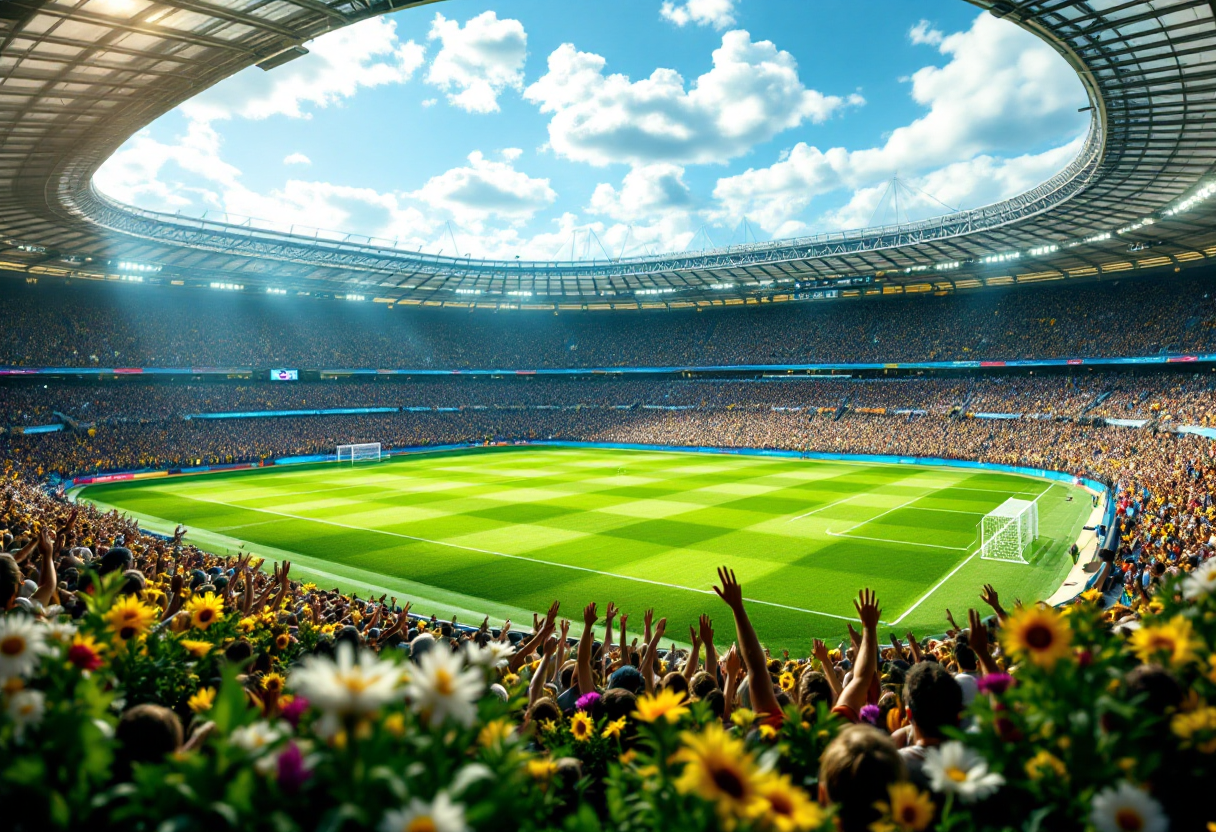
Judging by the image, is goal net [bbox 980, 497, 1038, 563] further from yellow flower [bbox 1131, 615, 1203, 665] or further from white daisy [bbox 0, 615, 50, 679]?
white daisy [bbox 0, 615, 50, 679]

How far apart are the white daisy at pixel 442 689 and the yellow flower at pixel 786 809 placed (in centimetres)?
105

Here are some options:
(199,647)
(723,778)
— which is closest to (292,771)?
(723,778)

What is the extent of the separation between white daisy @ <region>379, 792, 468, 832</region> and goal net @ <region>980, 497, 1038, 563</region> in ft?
89.1

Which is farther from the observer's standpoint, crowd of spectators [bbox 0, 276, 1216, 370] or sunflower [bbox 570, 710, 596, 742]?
Result: crowd of spectators [bbox 0, 276, 1216, 370]

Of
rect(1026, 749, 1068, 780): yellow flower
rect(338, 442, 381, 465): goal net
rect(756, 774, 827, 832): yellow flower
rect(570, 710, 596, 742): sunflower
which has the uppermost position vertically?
rect(756, 774, 827, 832): yellow flower

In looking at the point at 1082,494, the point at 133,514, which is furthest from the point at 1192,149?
the point at 133,514

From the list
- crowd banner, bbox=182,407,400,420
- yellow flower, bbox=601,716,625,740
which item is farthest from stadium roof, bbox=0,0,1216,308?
yellow flower, bbox=601,716,625,740

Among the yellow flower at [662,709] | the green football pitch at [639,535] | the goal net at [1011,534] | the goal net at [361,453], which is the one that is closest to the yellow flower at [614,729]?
the yellow flower at [662,709]

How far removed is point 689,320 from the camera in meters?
85.2

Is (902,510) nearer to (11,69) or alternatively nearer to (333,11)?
(333,11)

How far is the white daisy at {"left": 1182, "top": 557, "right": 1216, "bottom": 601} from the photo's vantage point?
125 inches

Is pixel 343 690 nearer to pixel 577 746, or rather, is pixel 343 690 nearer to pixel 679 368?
pixel 577 746

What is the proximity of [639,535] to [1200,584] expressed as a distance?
2601cm

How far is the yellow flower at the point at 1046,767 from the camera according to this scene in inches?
102
